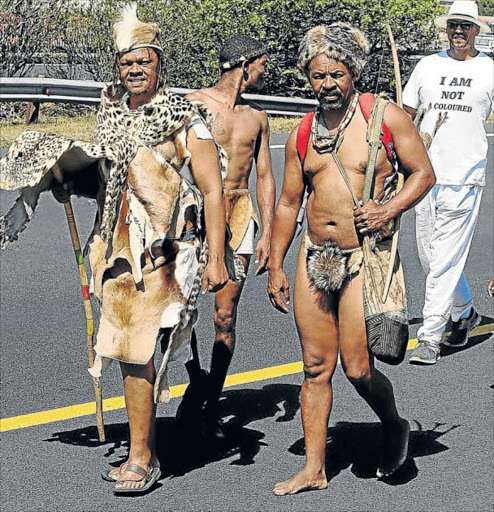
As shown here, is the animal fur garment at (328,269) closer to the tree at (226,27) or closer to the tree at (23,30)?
the tree at (23,30)

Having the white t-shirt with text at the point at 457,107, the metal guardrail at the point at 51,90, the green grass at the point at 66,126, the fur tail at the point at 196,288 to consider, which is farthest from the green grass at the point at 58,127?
the fur tail at the point at 196,288

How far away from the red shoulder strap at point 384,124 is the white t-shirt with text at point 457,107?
242cm

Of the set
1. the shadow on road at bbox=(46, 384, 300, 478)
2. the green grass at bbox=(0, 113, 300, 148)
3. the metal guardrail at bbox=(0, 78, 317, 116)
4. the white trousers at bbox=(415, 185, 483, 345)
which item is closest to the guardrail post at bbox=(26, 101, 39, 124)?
the green grass at bbox=(0, 113, 300, 148)

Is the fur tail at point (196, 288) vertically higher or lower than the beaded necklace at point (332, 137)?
lower

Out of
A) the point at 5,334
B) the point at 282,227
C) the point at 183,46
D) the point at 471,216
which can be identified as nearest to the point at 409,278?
the point at 471,216

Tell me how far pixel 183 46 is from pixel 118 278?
44.3 ft

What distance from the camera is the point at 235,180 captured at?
261 inches

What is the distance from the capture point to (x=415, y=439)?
6.35m

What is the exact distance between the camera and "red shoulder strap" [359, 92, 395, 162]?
5.43m

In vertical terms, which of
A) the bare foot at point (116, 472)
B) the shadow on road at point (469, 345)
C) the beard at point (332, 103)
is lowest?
the shadow on road at point (469, 345)

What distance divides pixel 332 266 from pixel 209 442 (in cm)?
134

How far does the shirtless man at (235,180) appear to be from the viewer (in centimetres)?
642

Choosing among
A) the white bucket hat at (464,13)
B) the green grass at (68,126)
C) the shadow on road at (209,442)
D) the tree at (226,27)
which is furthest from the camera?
the tree at (226,27)

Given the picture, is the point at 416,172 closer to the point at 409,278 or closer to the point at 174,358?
the point at 174,358
